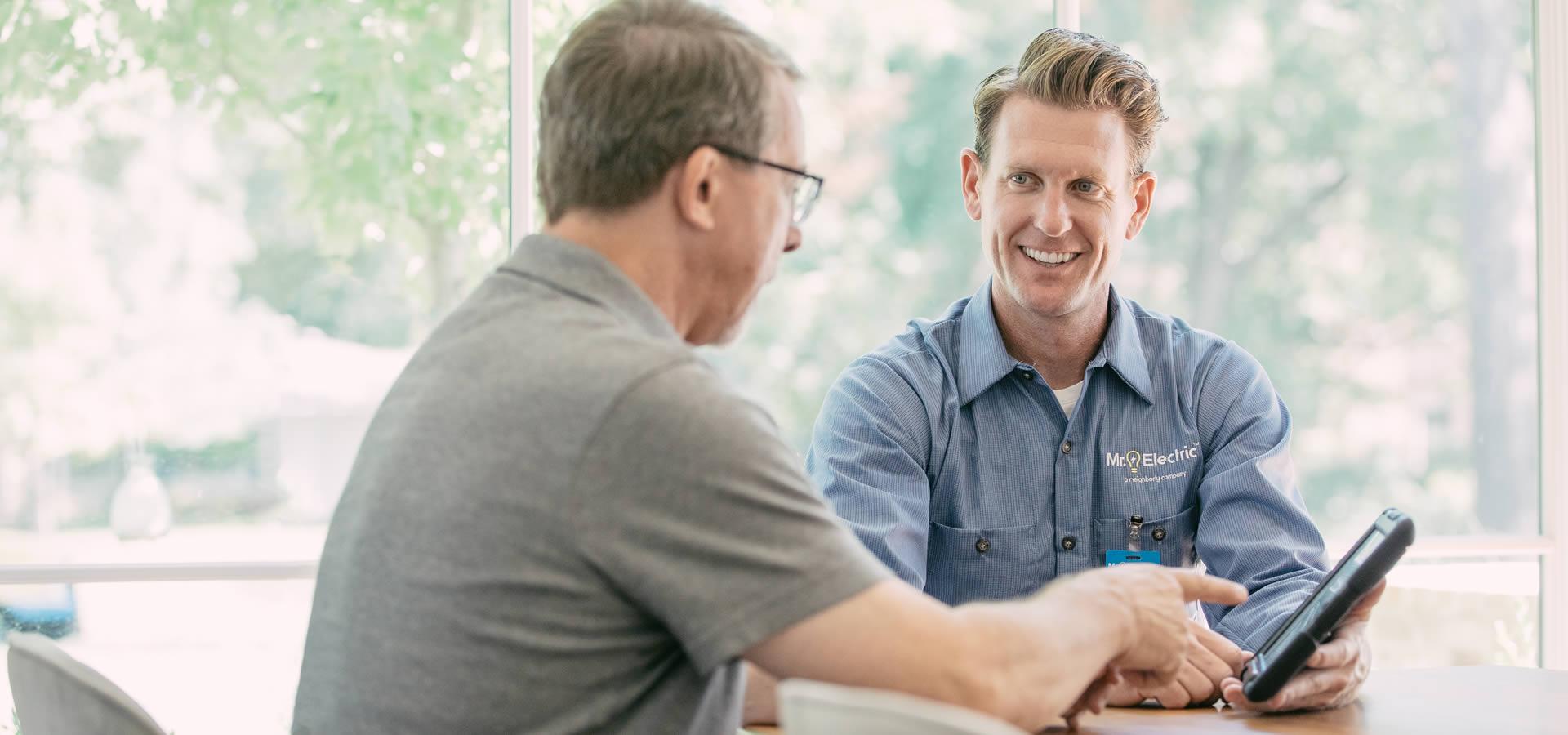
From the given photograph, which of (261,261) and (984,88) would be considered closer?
(984,88)

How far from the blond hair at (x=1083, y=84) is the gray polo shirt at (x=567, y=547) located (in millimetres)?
1326

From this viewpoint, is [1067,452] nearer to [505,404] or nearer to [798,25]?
[505,404]

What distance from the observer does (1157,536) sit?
223 centimetres

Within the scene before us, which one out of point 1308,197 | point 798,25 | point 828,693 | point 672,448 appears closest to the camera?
point 828,693

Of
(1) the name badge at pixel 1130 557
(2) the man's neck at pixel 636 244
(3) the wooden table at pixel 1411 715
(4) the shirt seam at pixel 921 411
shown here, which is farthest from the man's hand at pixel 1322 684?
(2) the man's neck at pixel 636 244

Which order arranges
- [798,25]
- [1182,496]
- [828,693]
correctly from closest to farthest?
[828,693], [1182,496], [798,25]

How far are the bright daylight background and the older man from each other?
1.29 metres

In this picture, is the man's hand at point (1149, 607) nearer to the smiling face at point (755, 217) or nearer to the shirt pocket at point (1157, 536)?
the smiling face at point (755, 217)

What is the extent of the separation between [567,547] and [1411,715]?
115cm

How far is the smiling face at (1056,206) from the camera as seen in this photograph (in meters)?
2.30

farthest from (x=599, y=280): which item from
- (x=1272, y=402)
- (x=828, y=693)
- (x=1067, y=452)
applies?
(x=1272, y=402)

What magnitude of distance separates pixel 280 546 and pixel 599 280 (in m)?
2.32

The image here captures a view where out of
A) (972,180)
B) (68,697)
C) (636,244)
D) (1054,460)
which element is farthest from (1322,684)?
(68,697)

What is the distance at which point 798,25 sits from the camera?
359 centimetres
